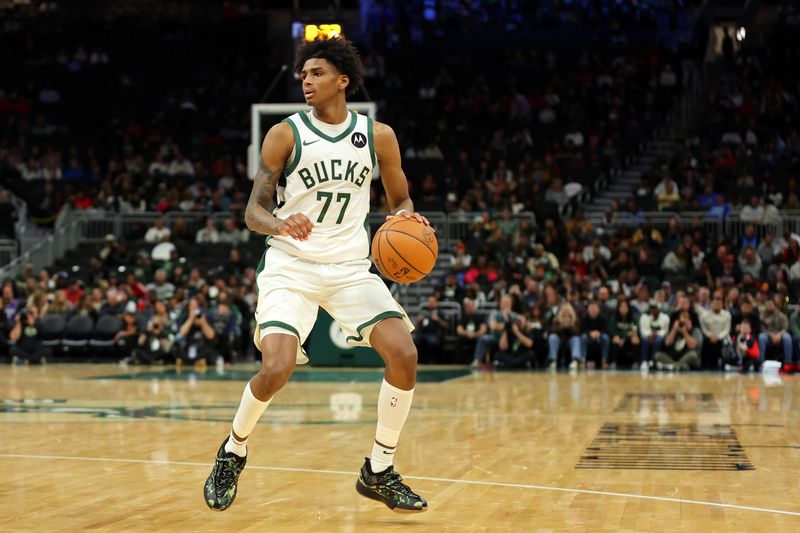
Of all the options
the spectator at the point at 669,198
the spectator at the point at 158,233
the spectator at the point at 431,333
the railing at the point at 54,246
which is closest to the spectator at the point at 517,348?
the spectator at the point at 431,333

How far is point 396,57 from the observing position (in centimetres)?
3164

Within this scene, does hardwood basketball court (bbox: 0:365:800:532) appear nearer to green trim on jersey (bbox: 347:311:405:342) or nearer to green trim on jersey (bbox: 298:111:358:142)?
green trim on jersey (bbox: 347:311:405:342)

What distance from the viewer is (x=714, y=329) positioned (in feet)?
63.6

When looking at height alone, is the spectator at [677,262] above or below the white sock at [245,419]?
above

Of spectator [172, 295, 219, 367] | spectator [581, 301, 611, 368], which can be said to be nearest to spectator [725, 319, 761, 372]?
spectator [581, 301, 611, 368]

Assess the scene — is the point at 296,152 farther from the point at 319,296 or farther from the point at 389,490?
the point at 389,490

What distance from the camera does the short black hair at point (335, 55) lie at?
654 centimetres

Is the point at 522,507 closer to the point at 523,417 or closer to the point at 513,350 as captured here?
the point at 523,417

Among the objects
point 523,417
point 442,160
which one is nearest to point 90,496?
point 523,417

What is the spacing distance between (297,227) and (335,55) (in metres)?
1.03

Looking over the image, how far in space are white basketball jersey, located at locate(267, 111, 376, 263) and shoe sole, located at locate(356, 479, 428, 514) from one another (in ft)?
3.85

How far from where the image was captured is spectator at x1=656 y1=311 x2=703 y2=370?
63.4 feet

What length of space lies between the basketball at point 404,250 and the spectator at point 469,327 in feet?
46.9

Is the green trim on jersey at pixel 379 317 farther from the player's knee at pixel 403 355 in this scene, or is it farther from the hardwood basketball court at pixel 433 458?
the hardwood basketball court at pixel 433 458
